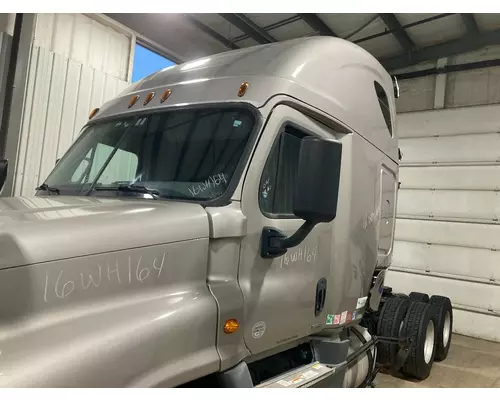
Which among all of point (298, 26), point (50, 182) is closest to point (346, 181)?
point (50, 182)

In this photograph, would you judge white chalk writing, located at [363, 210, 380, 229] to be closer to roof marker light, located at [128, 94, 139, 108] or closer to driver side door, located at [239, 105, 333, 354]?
driver side door, located at [239, 105, 333, 354]

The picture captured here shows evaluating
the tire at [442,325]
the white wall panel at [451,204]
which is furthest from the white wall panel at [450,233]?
the tire at [442,325]

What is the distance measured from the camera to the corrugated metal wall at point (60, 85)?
218 inches

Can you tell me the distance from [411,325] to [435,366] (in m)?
1.21

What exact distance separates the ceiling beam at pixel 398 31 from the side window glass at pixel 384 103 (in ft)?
11.2

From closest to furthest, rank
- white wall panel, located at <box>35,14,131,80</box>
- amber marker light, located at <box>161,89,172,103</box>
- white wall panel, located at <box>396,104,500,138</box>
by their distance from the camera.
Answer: amber marker light, located at <box>161,89,172,103</box> → white wall panel, located at <box>35,14,131,80</box> → white wall panel, located at <box>396,104,500,138</box>

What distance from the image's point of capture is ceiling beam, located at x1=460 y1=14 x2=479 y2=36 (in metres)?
6.89

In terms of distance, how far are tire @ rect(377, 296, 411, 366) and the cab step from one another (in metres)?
2.11

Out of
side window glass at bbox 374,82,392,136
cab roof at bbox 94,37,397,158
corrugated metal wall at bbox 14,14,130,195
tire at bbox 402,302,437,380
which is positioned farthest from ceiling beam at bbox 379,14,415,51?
tire at bbox 402,302,437,380

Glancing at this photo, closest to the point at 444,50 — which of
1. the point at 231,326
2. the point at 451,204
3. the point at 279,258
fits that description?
the point at 451,204

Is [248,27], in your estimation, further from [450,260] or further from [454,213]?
[450,260]

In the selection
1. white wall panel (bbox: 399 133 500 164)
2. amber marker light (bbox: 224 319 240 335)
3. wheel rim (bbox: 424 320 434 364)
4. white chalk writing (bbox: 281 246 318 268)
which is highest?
white wall panel (bbox: 399 133 500 164)

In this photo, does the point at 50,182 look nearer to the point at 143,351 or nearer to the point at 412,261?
the point at 143,351

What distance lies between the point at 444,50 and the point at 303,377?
6.98 meters
